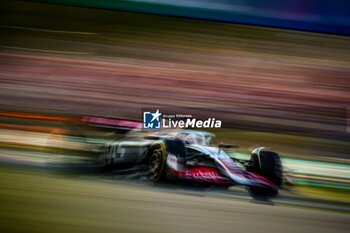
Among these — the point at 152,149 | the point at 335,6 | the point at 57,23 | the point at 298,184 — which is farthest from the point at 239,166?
the point at 57,23

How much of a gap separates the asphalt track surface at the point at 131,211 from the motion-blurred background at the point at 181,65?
3.71 feet

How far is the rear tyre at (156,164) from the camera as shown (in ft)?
7.13

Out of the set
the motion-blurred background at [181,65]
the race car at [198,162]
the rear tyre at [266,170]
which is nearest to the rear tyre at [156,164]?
the race car at [198,162]

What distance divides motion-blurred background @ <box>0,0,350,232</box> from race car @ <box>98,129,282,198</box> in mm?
1056

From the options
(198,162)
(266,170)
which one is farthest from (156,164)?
(266,170)

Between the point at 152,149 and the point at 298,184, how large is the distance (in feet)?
4.39

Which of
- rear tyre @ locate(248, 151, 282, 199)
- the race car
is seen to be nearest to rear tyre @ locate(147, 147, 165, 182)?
the race car

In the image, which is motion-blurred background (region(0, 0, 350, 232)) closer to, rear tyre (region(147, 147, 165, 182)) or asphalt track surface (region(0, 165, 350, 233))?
asphalt track surface (region(0, 165, 350, 233))

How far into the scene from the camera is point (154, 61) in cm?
413

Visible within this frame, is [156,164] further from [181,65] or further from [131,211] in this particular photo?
[181,65]

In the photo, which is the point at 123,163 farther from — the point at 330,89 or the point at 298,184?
the point at 330,89

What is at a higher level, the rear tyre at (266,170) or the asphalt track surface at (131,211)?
the rear tyre at (266,170)

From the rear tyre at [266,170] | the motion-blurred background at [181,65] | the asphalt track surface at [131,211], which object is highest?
the motion-blurred background at [181,65]

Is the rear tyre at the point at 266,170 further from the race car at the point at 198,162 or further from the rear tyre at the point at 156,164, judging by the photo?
the rear tyre at the point at 156,164
